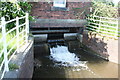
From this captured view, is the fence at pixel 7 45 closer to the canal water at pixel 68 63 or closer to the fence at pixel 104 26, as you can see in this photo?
the canal water at pixel 68 63

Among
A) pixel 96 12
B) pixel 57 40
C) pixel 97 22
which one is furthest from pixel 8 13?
pixel 96 12

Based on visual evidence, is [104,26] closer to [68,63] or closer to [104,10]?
[104,10]

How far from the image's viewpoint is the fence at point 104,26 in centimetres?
705

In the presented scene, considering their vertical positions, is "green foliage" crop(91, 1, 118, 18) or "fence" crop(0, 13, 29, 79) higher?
"green foliage" crop(91, 1, 118, 18)

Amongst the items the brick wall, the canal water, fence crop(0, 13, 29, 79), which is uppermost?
the brick wall

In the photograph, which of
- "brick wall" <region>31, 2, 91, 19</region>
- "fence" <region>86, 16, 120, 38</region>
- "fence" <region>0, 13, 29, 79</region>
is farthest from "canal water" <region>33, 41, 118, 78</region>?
"brick wall" <region>31, 2, 91, 19</region>

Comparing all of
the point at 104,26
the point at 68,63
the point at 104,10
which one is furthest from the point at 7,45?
the point at 104,10

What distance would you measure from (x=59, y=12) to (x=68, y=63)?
3.78m

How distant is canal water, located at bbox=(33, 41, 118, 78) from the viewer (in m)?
5.45

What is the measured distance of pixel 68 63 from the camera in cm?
661

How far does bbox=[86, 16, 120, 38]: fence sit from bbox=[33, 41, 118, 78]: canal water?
1.52 meters

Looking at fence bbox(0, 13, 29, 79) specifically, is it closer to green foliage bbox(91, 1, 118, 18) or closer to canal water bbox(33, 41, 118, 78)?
canal water bbox(33, 41, 118, 78)

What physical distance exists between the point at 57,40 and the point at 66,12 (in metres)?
2.24

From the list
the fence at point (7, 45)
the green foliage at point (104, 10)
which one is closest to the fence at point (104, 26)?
the green foliage at point (104, 10)
